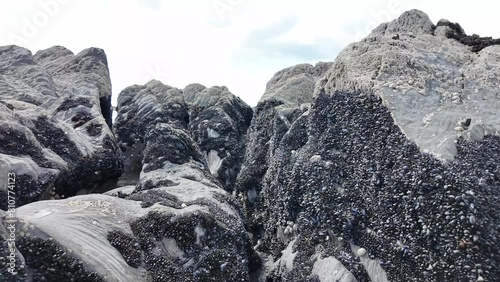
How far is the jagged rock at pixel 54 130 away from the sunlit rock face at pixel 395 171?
6741 mm

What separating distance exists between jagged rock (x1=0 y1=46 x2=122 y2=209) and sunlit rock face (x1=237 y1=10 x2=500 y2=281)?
6.74 meters

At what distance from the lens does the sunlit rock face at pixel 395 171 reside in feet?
30.3

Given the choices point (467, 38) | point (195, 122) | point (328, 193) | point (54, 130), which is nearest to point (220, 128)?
point (195, 122)

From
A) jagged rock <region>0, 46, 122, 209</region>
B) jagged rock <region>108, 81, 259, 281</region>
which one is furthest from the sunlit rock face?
jagged rock <region>0, 46, 122, 209</region>

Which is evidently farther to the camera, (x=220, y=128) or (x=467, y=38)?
(x=220, y=128)

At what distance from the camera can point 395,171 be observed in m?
10.5

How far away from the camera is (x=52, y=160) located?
14750 mm

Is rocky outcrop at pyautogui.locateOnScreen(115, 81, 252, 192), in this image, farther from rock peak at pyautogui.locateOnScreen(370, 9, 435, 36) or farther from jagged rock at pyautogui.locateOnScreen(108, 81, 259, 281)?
rock peak at pyautogui.locateOnScreen(370, 9, 435, 36)

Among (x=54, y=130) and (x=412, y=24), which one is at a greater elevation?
(x=412, y=24)

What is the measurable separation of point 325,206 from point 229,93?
20790 mm

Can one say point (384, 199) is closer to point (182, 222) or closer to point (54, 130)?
point (182, 222)

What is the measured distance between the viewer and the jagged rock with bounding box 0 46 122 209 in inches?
531

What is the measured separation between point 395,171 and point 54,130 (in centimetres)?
1172

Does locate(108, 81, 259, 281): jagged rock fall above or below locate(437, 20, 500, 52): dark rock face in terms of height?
below
